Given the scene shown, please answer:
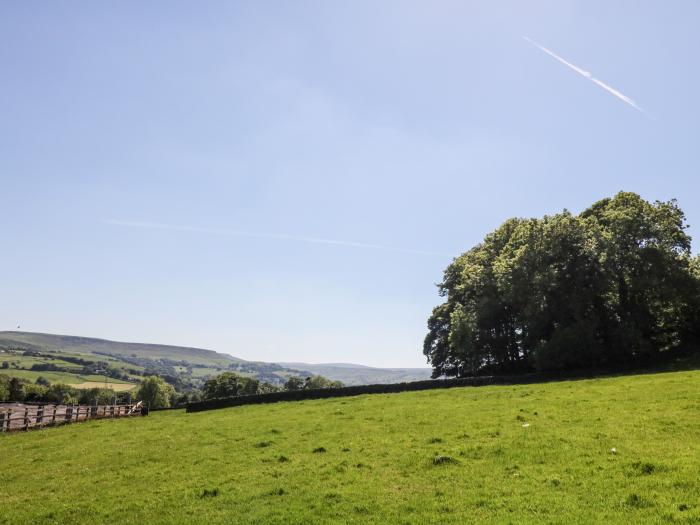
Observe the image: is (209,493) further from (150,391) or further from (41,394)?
(150,391)

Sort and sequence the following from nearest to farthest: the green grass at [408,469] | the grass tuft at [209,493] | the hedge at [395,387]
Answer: the green grass at [408,469], the grass tuft at [209,493], the hedge at [395,387]

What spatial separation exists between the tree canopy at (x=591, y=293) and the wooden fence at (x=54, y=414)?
119 feet

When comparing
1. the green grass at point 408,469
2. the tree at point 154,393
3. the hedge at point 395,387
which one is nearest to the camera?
the green grass at point 408,469

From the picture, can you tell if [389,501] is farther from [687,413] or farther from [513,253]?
[513,253]

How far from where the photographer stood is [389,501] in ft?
39.3

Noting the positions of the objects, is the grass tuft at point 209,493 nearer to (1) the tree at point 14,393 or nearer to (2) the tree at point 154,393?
(1) the tree at point 14,393

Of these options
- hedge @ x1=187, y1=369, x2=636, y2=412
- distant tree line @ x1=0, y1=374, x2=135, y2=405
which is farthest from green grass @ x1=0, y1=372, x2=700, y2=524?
distant tree line @ x1=0, y1=374, x2=135, y2=405

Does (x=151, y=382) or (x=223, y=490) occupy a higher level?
(x=223, y=490)

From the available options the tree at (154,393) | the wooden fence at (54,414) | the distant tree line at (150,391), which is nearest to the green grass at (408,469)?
the wooden fence at (54,414)

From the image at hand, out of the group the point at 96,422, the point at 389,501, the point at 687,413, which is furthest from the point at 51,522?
the point at 96,422

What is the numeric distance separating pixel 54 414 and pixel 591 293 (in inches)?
1976

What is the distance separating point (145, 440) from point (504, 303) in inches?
1587

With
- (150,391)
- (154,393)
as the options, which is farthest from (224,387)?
(150,391)

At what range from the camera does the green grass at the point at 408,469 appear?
10.9 meters
